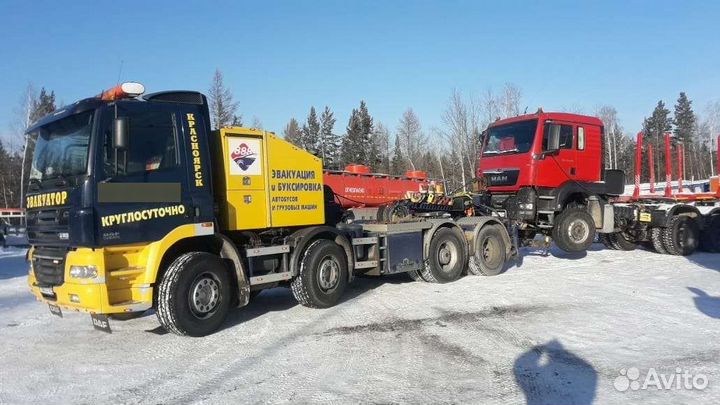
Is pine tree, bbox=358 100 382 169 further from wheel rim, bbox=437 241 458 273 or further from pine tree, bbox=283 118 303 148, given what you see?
wheel rim, bbox=437 241 458 273

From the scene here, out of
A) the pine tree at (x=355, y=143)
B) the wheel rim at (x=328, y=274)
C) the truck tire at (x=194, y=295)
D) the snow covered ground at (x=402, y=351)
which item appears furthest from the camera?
the pine tree at (x=355, y=143)

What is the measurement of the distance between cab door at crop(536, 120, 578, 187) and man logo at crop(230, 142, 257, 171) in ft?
21.5

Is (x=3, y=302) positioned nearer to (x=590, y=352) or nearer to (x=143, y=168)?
(x=143, y=168)

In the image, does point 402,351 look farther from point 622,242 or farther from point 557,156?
point 622,242

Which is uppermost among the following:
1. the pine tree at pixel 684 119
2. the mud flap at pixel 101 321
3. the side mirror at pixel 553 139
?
the pine tree at pixel 684 119

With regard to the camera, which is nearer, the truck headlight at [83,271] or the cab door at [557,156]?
the truck headlight at [83,271]

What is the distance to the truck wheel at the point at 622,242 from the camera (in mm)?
14359

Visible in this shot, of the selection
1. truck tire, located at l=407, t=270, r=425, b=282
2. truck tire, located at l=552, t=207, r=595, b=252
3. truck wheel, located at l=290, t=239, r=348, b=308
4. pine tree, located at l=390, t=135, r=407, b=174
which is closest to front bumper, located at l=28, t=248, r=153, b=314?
truck wheel, located at l=290, t=239, r=348, b=308

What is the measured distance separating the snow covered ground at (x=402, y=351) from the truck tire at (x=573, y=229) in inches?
86.2

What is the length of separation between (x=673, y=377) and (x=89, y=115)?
6663 mm

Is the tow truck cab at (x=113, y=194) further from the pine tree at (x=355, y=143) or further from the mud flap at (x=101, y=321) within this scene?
the pine tree at (x=355, y=143)

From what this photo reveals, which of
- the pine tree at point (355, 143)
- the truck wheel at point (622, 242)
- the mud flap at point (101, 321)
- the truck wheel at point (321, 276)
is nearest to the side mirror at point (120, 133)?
the mud flap at point (101, 321)

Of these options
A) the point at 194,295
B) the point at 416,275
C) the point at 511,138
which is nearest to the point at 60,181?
the point at 194,295

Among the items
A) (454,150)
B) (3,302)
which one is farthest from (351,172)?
(454,150)
